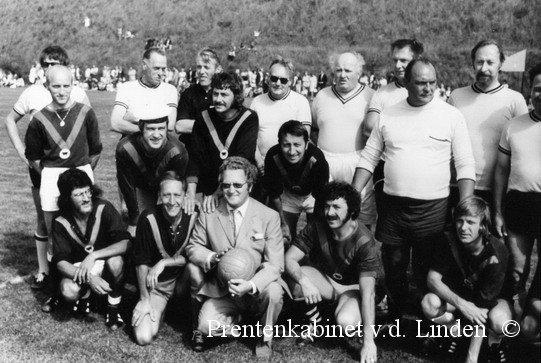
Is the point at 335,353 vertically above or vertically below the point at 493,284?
below

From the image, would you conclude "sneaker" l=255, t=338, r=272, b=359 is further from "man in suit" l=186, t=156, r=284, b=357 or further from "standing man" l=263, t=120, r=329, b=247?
"standing man" l=263, t=120, r=329, b=247

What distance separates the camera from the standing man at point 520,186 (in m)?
4.42

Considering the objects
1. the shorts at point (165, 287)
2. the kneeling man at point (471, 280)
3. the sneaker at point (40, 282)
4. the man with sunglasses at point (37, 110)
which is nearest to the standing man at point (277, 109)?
the shorts at point (165, 287)

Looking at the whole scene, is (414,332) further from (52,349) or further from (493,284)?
(52,349)

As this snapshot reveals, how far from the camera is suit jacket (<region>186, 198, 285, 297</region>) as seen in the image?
4.70 m

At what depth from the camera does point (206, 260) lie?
4.66 metres

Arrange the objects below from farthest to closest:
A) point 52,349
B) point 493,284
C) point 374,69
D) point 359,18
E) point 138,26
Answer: point 138,26 → point 359,18 → point 374,69 → point 52,349 → point 493,284

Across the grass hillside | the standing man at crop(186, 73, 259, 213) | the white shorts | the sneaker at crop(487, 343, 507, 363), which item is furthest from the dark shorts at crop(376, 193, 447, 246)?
the grass hillside

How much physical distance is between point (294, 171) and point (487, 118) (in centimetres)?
161

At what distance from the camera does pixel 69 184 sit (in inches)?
197

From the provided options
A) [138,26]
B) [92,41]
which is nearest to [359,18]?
[138,26]

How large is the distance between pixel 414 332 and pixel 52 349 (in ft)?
9.14

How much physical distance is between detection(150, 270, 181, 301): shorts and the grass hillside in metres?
34.7

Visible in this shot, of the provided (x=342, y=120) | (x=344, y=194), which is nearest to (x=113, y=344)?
(x=344, y=194)
